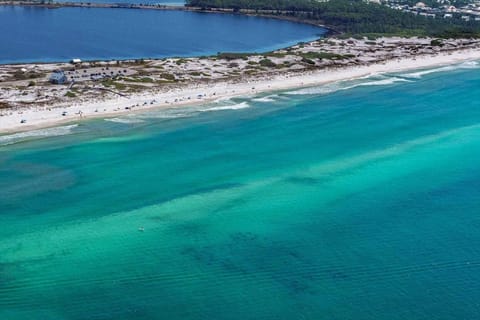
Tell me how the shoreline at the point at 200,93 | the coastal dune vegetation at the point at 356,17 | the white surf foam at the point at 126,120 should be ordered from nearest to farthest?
the shoreline at the point at 200,93 < the white surf foam at the point at 126,120 < the coastal dune vegetation at the point at 356,17

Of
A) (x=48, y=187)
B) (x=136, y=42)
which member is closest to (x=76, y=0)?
(x=136, y=42)

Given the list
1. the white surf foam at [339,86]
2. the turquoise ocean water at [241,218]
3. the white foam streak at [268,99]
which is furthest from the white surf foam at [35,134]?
the white surf foam at [339,86]

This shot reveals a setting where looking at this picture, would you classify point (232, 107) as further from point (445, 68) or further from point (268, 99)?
point (445, 68)

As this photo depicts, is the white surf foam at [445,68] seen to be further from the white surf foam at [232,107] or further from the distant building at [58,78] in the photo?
the distant building at [58,78]

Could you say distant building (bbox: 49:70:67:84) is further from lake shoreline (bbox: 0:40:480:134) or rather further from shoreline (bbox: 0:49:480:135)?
shoreline (bbox: 0:49:480:135)

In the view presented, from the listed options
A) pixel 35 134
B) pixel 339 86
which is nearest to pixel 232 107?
pixel 339 86

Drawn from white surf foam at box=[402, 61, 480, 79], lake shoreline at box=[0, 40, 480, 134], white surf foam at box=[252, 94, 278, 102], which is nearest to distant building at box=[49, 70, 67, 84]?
lake shoreline at box=[0, 40, 480, 134]

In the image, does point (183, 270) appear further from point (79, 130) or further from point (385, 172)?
point (79, 130)
